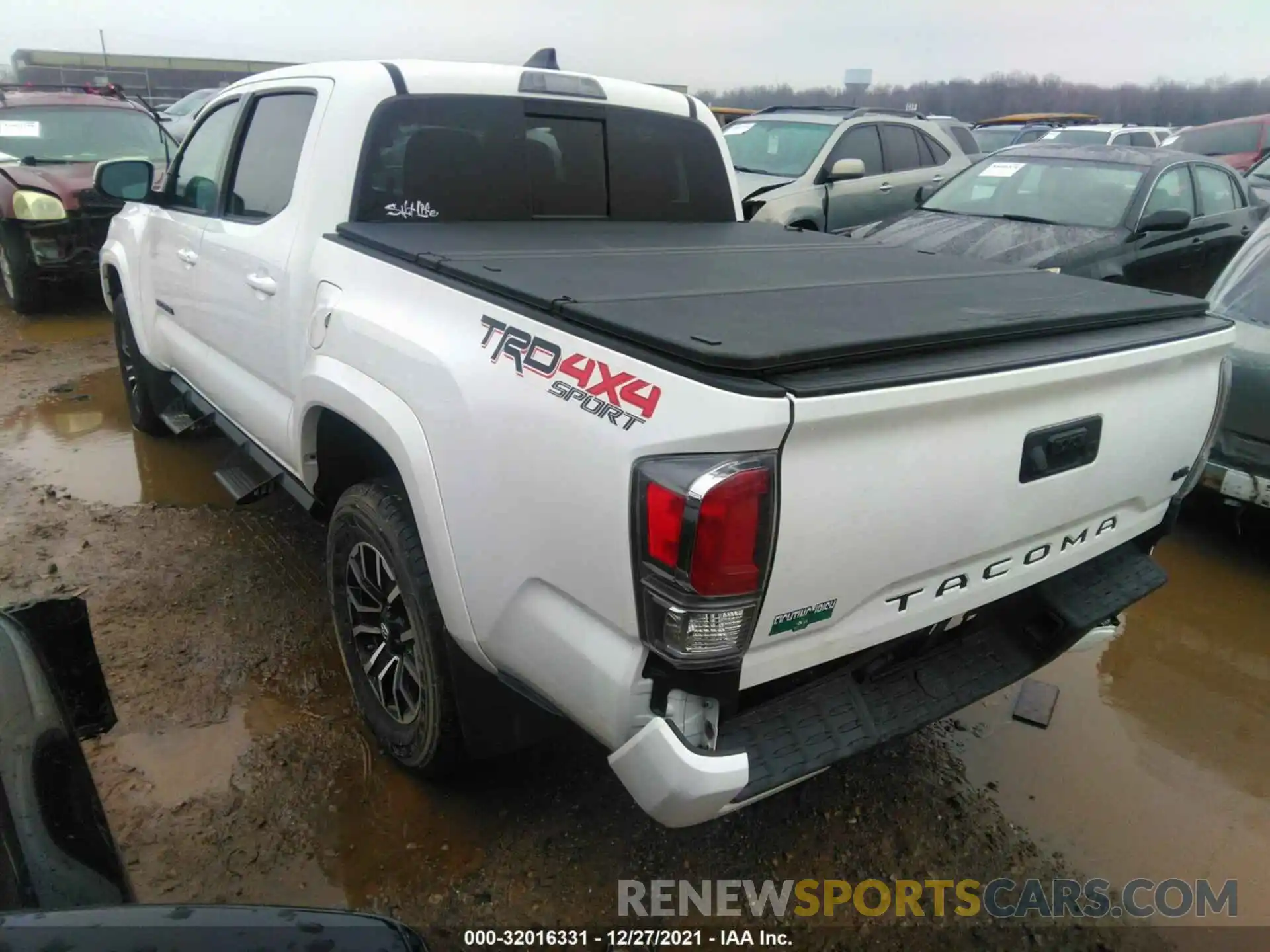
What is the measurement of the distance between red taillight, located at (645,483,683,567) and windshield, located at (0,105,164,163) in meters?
8.67

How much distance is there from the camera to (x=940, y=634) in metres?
2.27

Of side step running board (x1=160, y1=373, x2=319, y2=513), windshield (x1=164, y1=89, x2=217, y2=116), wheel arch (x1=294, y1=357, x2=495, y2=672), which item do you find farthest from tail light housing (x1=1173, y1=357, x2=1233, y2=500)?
windshield (x1=164, y1=89, x2=217, y2=116)

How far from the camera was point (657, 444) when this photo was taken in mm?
1625


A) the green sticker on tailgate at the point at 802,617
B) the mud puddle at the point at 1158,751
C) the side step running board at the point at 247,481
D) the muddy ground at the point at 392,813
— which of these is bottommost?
the mud puddle at the point at 1158,751

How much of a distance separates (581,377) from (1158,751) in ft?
8.11

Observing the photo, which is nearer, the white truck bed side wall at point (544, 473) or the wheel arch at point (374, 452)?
the white truck bed side wall at point (544, 473)

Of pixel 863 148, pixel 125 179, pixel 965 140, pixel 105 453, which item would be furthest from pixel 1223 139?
pixel 105 453

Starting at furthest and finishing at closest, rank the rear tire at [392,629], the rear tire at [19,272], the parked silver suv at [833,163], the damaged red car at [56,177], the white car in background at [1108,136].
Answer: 1. the white car in background at [1108,136]
2. the parked silver suv at [833,163]
3. the rear tire at [19,272]
4. the damaged red car at [56,177]
5. the rear tire at [392,629]

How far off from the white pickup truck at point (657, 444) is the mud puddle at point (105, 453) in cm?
157

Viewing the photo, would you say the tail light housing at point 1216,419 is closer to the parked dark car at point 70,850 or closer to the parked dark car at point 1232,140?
the parked dark car at point 70,850

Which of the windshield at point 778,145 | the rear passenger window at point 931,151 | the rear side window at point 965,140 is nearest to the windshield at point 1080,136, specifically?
the rear side window at point 965,140

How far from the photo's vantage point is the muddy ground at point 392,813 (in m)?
2.34

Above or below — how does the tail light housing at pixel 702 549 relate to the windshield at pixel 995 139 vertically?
below

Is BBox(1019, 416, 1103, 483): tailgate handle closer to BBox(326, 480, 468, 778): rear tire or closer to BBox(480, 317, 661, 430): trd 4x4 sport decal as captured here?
BBox(480, 317, 661, 430): trd 4x4 sport decal
